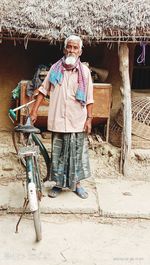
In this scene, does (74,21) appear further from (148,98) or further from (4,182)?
(4,182)

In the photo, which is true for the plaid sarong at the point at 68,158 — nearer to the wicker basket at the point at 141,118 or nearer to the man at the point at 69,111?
the man at the point at 69,111

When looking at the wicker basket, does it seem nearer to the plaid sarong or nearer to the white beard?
the plaid sarong

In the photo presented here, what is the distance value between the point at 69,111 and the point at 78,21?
4.38ft

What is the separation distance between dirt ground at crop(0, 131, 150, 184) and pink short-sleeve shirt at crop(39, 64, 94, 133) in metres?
1.32

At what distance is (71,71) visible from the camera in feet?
16.0

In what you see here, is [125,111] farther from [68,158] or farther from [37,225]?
[37,225]

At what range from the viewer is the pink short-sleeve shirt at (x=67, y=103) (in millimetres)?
4870

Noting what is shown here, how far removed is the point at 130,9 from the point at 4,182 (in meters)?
2.95

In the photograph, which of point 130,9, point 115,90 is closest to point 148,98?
point 115,90

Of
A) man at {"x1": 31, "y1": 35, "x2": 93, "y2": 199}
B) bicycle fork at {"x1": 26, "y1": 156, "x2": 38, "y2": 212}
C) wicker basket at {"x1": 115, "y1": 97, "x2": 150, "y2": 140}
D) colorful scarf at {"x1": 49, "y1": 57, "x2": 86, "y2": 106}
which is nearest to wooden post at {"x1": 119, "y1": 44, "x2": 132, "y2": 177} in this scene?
wicker basket at {"x1": 115, "y1": 97, "x2": 150, "y2": 140}

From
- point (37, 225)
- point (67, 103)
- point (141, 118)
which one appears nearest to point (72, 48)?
point (67, 103)

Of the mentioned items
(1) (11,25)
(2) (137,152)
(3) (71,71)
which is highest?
(1) (11,25)

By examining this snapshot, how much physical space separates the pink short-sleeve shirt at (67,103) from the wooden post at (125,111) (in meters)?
1.15

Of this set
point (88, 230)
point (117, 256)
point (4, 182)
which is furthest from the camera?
point (4, 182)
